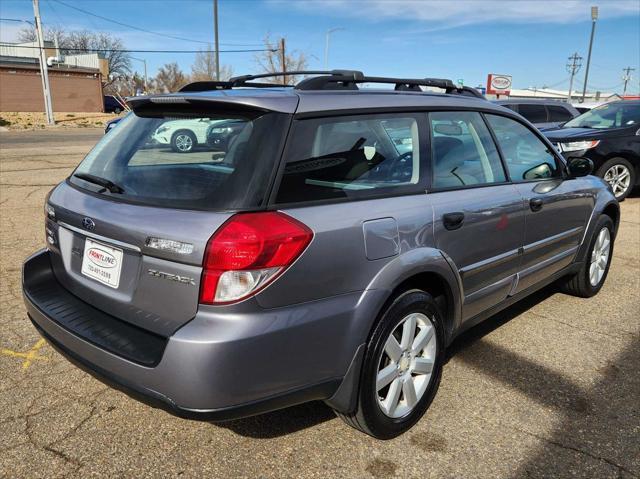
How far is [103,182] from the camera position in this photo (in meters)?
2.59

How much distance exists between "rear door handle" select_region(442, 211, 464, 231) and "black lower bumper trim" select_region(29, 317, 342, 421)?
38.9 inches

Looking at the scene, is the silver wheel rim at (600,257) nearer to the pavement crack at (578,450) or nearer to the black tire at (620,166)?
the pavement crack at (578,450)

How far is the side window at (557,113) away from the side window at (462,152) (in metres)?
10.8

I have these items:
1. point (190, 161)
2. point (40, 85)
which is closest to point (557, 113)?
point (190, 161)

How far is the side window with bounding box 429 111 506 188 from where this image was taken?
2928 millimetres

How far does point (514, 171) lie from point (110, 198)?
249 centimetres

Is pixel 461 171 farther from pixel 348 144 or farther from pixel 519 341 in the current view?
pixel 519 341

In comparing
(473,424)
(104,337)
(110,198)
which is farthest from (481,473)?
(110,198)

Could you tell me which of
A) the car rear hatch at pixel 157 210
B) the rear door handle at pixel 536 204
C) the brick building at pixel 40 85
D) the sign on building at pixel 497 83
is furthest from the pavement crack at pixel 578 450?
the brick building at pixel 40 85

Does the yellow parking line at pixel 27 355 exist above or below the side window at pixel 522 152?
below

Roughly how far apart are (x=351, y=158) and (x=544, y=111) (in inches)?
466

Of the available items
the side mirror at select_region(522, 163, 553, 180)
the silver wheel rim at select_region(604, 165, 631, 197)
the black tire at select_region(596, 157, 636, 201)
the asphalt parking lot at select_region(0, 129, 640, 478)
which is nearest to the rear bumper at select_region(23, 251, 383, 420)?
the asphalt parking lot at select_region(0, 129, 640, 478)

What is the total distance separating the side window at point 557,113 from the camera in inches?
509

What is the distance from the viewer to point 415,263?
2529 millimetres
